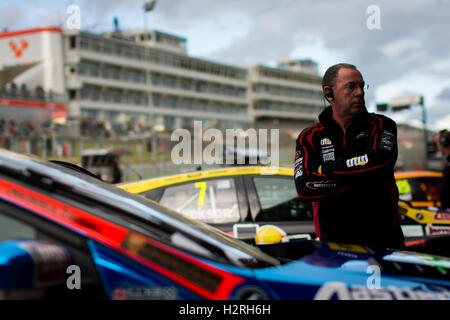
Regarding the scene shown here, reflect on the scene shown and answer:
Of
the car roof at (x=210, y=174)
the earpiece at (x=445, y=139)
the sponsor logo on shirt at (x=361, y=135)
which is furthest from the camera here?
the earpiece at (x=445, y=139)

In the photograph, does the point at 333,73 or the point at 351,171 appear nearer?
the point at 351,171

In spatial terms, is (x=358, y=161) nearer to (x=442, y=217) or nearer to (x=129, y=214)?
(x=129, y=214)

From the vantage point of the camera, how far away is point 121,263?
137 centimetres

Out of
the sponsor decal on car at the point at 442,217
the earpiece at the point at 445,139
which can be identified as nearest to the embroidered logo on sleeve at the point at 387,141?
the sponsor decal on car at the point at 442,217

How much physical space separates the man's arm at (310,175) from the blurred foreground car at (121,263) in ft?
2.03

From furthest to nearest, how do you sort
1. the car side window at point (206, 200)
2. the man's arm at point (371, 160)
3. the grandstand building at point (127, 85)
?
the grandstand building at point (127, 85) → the car side window at point (206, 200) → the man's arm at point (371, 160)

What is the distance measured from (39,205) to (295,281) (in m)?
0.87

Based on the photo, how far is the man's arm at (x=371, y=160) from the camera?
2150 mm

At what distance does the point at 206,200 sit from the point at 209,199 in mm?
31

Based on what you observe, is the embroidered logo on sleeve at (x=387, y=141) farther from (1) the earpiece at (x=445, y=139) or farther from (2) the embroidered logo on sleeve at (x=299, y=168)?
(1) the earpiece at (x=445, y=139)

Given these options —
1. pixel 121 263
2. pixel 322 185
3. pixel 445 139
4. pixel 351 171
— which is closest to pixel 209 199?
pixel 322 185

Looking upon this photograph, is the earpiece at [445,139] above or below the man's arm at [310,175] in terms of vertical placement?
above

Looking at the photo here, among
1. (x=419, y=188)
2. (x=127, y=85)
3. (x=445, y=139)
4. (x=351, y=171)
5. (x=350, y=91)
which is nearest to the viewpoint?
(x=351, y=171)

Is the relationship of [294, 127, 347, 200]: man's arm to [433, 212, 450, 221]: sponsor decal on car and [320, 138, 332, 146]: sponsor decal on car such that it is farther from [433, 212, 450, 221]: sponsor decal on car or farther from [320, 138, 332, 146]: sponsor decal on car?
[433, 212, 450, 221]: sponsor decal on car
